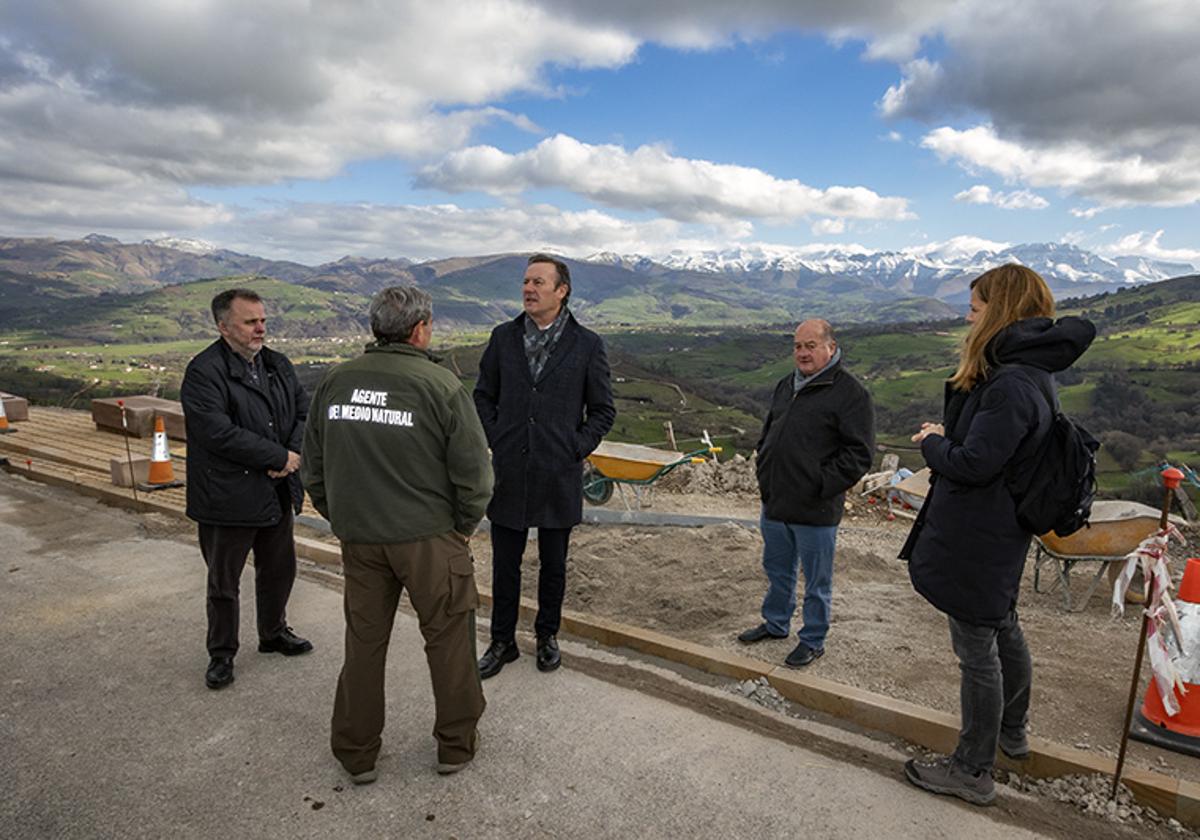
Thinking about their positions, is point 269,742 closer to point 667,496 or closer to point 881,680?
point 881,680

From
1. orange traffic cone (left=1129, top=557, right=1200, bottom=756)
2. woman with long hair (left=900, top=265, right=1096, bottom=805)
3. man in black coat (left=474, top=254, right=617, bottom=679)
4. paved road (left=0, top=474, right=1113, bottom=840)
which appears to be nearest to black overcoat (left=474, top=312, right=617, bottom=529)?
man in black coat (left=474, top=254, right=617, bottom=679)

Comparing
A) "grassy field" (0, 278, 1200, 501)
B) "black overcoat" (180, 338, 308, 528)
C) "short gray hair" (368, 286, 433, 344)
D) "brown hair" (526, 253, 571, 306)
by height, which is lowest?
"grassy field" (0, 278, 1200, 501)

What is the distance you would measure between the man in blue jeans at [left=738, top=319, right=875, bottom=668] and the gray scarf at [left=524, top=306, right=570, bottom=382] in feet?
4.69

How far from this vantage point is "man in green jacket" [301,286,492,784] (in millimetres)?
2900

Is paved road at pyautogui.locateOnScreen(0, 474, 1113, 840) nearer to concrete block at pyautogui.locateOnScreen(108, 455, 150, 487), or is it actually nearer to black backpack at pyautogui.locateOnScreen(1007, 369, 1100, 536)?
black backpack at pyautogui.locateOnScreen(1007, 369, 1100, 536)

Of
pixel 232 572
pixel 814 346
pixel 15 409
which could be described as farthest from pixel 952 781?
pixel 15 409

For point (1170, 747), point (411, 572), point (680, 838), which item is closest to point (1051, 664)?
point (1170, 747)

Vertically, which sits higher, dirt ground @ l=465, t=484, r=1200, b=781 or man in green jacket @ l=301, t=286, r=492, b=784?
man in green jacket @ l=301, t=286, r=492, b=784

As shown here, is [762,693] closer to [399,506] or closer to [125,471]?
[399,506]

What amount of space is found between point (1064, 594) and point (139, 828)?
20.1 ft

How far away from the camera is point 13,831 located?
2.72 m

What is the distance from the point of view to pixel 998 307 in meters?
2.85

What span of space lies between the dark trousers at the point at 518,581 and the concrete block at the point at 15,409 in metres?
13.5

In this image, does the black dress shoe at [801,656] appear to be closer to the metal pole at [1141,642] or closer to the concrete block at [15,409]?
the metal pole at [1141,642]
